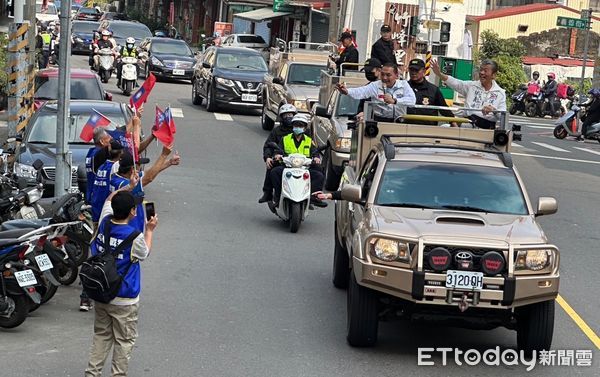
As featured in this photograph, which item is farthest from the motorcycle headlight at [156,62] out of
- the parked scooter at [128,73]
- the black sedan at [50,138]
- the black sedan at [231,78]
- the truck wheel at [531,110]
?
the black sedan at [50,138]

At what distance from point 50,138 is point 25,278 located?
748 centimetres

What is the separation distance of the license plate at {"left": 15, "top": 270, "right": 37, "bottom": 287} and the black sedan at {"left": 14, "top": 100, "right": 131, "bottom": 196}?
5207 mm

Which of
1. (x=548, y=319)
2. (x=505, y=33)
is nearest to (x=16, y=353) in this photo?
(x=548, y=319)

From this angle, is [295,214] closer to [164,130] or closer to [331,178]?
[331,178]

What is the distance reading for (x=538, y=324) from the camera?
366 inches

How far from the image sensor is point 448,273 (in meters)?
8.88

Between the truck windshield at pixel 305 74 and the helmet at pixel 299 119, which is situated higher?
the truck windshield at pixel 305 74

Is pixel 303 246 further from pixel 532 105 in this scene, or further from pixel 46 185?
pixel 532 105

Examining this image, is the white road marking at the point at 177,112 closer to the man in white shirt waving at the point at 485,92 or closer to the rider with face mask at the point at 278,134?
the rider with face mask at the point at 278,134

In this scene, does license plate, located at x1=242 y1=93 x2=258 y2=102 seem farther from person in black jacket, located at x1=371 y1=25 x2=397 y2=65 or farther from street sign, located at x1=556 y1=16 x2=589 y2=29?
street sign, located at x1=556 y1=16 x2=589 y2=29

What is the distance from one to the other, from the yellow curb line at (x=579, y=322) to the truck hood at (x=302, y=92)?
12.9 m

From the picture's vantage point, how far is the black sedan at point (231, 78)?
99.0ft

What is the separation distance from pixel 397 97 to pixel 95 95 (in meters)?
9.10

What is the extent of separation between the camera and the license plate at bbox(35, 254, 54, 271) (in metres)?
9.76
